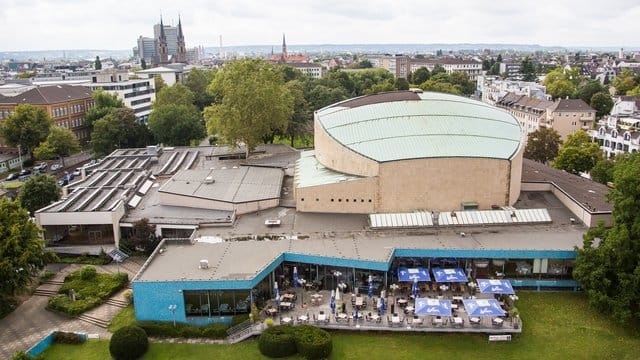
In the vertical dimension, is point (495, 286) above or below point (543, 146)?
below

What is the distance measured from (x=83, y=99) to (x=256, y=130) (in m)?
46.7

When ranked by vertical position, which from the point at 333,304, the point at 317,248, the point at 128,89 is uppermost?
the point at 128,89

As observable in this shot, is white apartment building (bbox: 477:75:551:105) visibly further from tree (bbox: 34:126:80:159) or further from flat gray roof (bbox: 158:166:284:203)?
tree (bbox: 34:126:80:159)

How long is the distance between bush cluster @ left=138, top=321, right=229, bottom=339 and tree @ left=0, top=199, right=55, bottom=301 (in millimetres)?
8893

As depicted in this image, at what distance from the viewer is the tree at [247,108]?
61188mm

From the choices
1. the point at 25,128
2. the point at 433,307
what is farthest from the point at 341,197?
the point at 25,128

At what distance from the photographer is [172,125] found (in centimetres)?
7950

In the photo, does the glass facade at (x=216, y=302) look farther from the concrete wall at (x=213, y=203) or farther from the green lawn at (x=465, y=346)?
the concrete wall at (x=213, y=203)

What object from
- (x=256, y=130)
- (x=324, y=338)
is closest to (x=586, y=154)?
(x=256, y=130)

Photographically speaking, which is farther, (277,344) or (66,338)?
(66,338)

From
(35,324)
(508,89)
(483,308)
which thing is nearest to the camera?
(483,308)

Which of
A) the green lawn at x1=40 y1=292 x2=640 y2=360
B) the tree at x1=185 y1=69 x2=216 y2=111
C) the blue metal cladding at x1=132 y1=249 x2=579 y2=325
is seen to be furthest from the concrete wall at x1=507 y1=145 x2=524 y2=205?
the tree at x1=185 y1=69 x2=216 y2=111

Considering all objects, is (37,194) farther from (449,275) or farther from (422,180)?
(449,275)

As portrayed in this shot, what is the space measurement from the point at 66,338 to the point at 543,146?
60766mm
